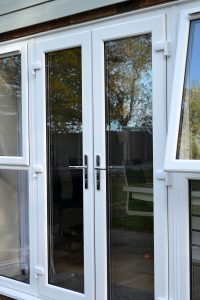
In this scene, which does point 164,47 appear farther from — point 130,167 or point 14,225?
point 14,225

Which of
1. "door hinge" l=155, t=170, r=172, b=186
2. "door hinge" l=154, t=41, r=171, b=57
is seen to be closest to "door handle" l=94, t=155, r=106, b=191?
"door hinge" l=155, t=170, r=172, b=186

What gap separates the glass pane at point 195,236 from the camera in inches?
112

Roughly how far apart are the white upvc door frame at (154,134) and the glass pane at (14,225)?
886 mm

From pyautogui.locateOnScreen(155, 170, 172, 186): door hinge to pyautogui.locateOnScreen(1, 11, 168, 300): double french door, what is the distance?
0.05 feet

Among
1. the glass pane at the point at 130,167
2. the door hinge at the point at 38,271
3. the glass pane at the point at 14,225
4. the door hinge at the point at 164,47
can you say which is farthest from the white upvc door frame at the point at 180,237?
the glass pane at the point at 14,225

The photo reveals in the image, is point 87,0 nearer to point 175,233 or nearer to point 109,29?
point 109,29

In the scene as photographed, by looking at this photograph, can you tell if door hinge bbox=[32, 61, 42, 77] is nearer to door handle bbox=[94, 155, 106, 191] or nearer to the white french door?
the white french door

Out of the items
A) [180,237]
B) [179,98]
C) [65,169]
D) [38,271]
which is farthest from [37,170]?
[179,98]

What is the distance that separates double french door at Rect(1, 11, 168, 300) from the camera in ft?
10.1

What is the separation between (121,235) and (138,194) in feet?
1.02

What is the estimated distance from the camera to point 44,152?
3.71 metres

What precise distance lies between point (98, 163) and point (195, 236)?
0.83 metres

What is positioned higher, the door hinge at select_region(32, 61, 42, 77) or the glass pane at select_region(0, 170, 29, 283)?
the door hinge at select_region(32, 61, 42, 77)

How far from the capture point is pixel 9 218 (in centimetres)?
419
